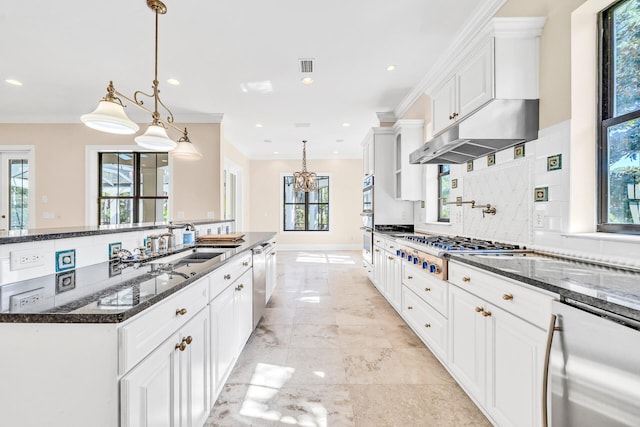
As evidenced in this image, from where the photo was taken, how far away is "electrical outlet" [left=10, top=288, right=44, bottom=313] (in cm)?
83

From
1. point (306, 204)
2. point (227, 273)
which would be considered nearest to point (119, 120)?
point (227, 273)

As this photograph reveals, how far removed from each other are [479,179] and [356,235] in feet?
18.9

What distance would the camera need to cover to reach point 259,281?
2.66 m

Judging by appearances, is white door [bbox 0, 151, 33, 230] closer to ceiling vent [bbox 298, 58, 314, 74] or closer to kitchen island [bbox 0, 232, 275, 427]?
ceiling vent [bbox 298, 58, 314, 74]

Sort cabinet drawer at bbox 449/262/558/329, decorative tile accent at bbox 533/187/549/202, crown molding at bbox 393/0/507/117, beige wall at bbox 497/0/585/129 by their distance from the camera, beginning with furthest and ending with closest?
crown molding at bbox 393/0/507/117 < decorative tile accent at bbox 533/187/549/202 < beige wall at bbox 497/0/585/129 < cabinet drawer at bbox 449/262/558/329

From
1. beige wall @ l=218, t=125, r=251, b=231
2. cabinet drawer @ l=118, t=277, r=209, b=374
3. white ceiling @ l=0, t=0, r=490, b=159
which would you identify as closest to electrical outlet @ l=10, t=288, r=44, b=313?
cabinet drawer @ l=118, t=277, r=209, b=374

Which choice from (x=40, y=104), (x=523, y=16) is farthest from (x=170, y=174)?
(x=523, y=16)

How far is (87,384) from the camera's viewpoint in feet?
2.61

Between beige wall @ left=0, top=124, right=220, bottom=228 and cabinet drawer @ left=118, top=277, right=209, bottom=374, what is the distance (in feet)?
12.6

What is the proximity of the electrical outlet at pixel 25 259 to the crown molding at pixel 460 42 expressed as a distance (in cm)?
291

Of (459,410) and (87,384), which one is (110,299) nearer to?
(87,384)

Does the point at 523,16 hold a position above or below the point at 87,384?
above

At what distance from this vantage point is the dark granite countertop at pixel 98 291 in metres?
0.78

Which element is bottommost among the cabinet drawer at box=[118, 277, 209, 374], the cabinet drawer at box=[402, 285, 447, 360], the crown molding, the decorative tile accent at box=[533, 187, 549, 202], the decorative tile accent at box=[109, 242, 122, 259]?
the cabinet drawer at box=[402, 285, 447, 360]
